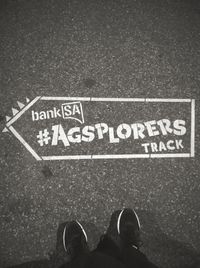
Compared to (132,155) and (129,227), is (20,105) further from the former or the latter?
(129,227)

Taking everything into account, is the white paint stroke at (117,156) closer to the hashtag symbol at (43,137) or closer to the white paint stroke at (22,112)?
the hashtag symbol at (43,137)

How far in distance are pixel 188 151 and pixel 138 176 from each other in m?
0.74

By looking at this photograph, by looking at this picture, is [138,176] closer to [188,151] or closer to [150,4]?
[188,151]

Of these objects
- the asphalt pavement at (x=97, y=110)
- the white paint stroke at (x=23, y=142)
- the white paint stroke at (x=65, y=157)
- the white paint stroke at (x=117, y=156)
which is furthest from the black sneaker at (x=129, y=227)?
the white paint stroke at (x=23, y=142)

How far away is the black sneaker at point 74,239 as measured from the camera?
9.80 feet

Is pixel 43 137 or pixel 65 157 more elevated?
pixel 43 137

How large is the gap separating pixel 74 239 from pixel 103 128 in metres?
1.38

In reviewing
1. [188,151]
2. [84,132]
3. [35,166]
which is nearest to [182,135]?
[188,151]

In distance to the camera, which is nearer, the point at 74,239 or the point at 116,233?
the point at 74,239

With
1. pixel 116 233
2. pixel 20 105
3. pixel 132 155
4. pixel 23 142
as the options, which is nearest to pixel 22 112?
pixel 20 105

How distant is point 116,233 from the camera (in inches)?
128

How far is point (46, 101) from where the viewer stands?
3.46m

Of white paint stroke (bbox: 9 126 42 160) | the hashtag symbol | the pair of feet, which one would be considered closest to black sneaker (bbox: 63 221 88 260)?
the pair of feet

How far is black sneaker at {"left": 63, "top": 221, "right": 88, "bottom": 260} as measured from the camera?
9.80 feet
